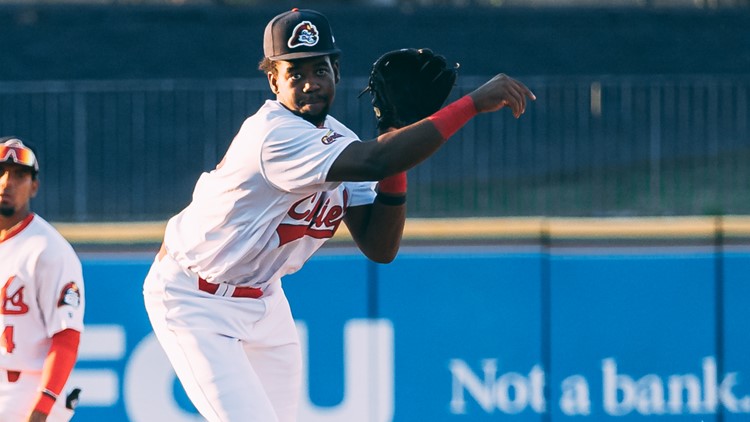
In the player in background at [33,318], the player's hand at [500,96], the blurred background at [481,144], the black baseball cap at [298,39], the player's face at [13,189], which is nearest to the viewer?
the player's hand at [500,96]

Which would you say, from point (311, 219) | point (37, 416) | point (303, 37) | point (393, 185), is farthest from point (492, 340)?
point (303, 37)

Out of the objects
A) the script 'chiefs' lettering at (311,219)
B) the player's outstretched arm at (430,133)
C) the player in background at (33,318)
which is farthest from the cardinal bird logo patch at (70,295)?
the player's outstretched arm at (430,133)

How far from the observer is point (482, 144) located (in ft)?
36.7

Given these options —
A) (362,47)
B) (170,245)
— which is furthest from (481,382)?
(362,47)

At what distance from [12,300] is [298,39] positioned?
5.22 feet

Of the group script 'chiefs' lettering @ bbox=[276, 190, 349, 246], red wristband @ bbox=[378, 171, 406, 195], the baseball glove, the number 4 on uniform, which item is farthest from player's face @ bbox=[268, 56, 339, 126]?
the number 4 on uniform

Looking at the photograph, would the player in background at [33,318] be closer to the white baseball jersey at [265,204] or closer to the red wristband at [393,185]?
the white baseball jersey at [265,204]

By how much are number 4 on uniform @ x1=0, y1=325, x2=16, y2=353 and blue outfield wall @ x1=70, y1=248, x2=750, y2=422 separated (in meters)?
1.95

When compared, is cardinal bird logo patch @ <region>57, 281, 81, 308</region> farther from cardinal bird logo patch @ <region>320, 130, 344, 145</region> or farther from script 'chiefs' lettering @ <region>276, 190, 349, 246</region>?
cardinal bird logo patch @ <region>320, 130, 344, 145</region>

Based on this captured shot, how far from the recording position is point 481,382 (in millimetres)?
6793

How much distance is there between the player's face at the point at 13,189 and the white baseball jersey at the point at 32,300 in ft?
0.47

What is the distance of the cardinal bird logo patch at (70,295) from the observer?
4.85 metres

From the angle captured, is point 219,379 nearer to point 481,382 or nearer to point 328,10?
point 481,382

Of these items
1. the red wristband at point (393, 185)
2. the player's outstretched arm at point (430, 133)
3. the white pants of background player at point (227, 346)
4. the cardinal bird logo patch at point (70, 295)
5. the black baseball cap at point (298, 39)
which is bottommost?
the white pants of background player at point (227, 346)
